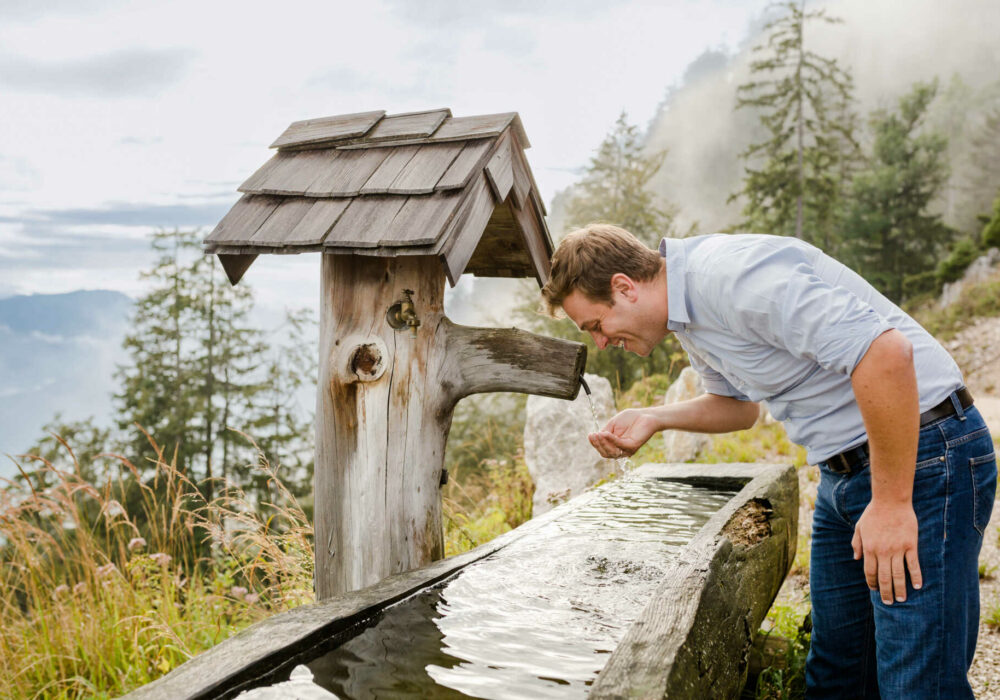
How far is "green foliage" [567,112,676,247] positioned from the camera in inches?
496

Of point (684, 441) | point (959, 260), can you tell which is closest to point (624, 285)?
point (684, 441)

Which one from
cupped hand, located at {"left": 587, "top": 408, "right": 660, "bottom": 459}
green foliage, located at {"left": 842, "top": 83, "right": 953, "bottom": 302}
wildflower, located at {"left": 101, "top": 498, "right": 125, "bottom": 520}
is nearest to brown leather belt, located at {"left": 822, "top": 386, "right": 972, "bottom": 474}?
cupped hand, located at {"left": 587, "top": 408, "right": 660, "bottom": 459}

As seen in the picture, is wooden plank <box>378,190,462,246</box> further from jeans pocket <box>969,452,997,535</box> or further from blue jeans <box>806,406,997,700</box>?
jeans pocket <box>969,452,997,535</box>

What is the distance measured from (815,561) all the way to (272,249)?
86.4 inches

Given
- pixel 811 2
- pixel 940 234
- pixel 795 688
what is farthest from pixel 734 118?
pixel 795 688

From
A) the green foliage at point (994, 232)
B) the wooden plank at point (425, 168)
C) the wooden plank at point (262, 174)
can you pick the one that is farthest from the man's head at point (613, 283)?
the green foliage at point (994, 232)

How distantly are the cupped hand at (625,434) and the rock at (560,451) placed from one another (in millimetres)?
3427

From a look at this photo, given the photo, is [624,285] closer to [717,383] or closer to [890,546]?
[717,383]

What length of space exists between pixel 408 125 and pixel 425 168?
34cm

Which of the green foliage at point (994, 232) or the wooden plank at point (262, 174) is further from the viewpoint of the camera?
the green foliage at point (994, 232)

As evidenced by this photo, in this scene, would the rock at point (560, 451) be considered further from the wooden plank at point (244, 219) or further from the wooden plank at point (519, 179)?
the wooden plank at point (244, 219)

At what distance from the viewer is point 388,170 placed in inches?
104

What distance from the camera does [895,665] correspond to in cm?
187

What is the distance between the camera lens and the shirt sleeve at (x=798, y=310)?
5.45 ft
